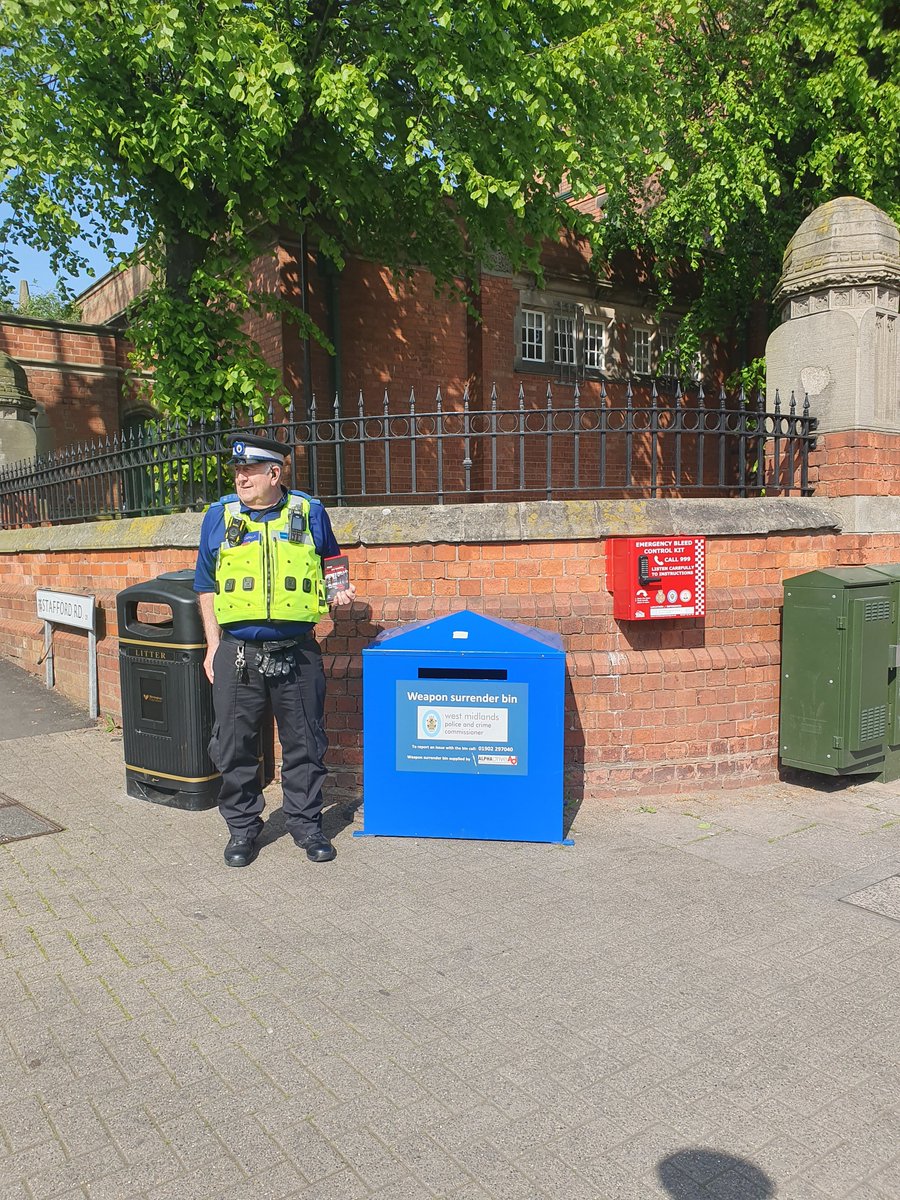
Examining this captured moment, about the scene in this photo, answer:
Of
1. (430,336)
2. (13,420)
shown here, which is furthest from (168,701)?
(430,336)

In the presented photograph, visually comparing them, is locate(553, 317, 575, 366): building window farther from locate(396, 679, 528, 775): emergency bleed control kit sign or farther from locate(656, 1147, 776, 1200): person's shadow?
locate(656, 1147, 776, 1200): person's shadow

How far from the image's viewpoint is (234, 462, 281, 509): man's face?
425cm

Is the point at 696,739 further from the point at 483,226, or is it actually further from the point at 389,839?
the point at 483,226

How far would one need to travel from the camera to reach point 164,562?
6.49m

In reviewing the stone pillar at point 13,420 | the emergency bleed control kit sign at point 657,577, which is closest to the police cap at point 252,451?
the emergency bleed control kit sign at point 657,577

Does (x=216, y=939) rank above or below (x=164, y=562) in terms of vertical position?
below

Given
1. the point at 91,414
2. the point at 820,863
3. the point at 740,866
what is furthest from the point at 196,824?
the point at 91,414

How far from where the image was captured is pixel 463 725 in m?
4.50

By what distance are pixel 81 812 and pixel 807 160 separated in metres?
10.6

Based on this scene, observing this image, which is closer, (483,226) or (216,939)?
(216,939)

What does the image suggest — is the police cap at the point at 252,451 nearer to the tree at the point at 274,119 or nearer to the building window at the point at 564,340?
the tree at the point at 274,119

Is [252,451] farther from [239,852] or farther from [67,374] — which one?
[67,374]

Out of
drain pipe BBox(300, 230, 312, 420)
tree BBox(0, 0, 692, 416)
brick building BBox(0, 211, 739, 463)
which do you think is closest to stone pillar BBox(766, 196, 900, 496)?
tree BBox(0, 0, 692, 416)

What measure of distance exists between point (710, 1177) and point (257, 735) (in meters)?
2.89
